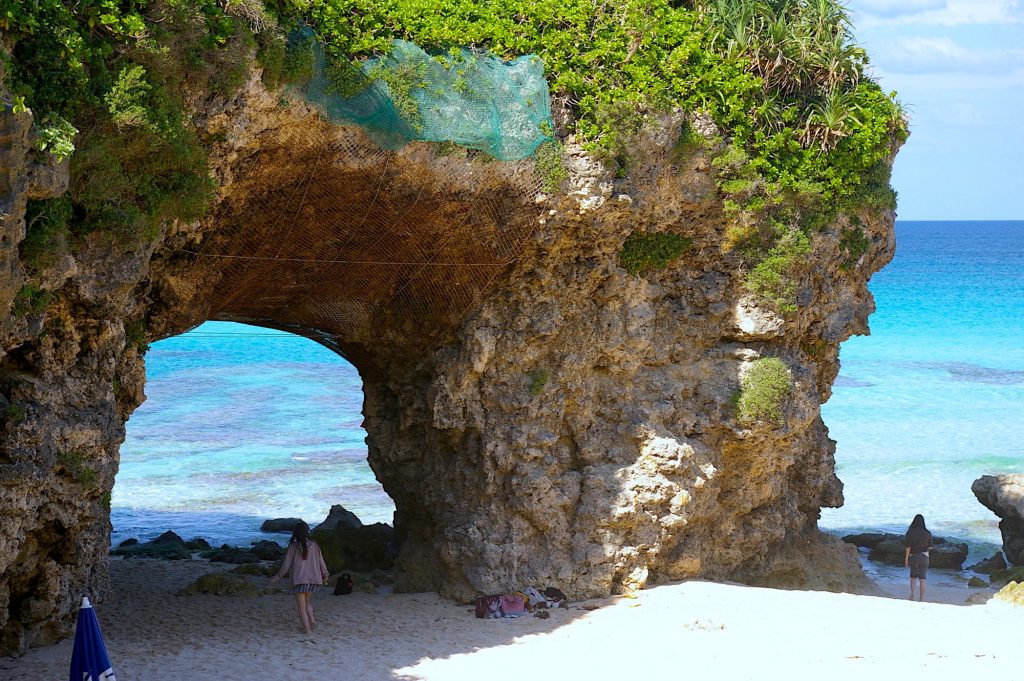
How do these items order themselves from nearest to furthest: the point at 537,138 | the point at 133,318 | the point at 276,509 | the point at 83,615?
the point at 83,615 < the point at 133,318 < the point at 537,138 < the point at 276,509

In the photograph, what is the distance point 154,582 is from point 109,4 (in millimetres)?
8771

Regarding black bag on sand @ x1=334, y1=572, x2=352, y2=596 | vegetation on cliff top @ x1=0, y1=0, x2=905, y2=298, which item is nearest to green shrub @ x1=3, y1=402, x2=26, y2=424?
vegetation on cliff top @ x1=0, y1=0, x2=905, y2=298

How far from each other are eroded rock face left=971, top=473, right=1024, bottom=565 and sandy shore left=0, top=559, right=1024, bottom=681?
6016mm

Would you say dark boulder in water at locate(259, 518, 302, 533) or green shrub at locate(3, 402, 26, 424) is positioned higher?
green shrub at locate(3, 402, 26, 424)

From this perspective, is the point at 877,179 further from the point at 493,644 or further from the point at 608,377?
the point at 493,644

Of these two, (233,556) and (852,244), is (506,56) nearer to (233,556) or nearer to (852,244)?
(852,244)

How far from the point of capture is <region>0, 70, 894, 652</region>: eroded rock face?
12164 mm

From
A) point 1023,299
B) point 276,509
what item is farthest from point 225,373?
point 1023,299

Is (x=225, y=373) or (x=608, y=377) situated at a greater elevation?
(x=608, y=377)

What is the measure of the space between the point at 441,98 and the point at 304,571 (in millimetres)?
5545

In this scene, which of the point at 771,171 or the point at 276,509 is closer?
the point at 771,171

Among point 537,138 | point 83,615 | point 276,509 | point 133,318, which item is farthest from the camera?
point 276,509

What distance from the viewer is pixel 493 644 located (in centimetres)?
1209

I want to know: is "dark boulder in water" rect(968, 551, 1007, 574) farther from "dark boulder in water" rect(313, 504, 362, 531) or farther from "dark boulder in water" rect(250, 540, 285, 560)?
"dark boulder in water" rect(250, 540, 285, 560)
